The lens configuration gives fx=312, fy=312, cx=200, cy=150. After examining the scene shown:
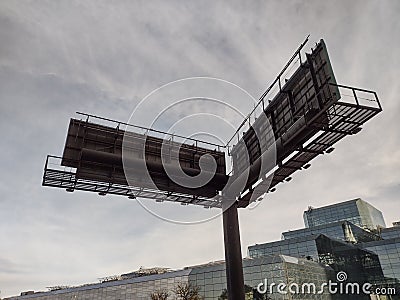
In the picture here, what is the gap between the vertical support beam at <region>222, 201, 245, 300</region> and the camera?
19.5m

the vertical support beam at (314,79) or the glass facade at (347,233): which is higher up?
the glass facade at (347,233)

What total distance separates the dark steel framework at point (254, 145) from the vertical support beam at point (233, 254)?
0.06m

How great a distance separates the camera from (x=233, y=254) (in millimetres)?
20469

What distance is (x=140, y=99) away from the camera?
1867 cm

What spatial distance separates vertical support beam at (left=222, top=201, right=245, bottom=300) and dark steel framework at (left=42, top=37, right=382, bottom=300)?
0.19ft

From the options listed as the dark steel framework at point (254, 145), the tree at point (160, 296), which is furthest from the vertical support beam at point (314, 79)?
the tree at point (160, 296)

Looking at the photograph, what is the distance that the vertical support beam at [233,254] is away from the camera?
19500mm

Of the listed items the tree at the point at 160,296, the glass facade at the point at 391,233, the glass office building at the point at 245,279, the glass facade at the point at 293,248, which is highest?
the glass facade at the point at 391,233

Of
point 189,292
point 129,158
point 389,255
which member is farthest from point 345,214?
point 129,158

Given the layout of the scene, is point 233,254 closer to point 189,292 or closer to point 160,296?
point 189,292

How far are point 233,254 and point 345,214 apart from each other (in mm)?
130773

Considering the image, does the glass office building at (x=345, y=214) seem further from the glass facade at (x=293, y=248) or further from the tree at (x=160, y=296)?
the tree at (x=160, y=296)

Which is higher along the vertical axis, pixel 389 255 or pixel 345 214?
pixel 345 214

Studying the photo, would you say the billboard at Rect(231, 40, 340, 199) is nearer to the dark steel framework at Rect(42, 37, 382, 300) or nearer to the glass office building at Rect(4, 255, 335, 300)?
the dark steel framework at Rect(42, 37, 382, 300)
